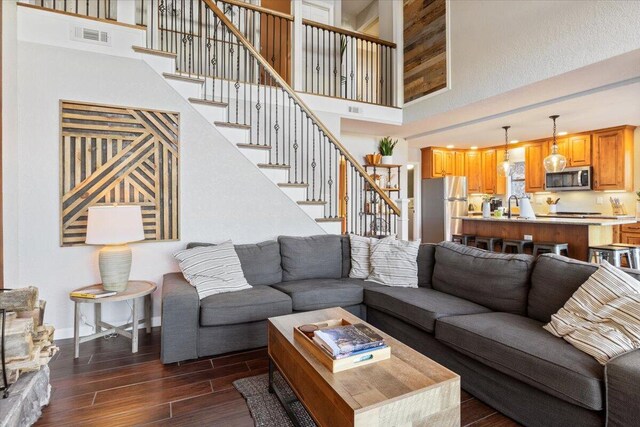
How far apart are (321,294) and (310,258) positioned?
59cm

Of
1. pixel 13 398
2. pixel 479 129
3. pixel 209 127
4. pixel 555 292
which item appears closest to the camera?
pixel 13 398

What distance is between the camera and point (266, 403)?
Answer: 2047mm

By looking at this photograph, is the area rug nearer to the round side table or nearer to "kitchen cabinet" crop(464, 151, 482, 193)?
the round side table

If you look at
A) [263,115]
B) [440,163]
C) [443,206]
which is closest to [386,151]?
[443,206]

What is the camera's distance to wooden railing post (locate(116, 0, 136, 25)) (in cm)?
350

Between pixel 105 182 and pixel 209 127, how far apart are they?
1124mm

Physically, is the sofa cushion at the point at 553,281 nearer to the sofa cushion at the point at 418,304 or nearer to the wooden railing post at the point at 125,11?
the sofa cushion at the point at 418,304

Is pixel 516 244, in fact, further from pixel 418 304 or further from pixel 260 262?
pixel 260 262

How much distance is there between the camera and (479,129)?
6.14 m

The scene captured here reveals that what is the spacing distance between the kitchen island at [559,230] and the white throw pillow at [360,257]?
293 centimetres

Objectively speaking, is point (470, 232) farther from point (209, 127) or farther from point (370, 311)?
point (209, 127)

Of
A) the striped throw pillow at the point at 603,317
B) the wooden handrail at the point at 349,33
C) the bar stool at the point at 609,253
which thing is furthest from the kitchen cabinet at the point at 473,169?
the striped throw pillow at the point at 603,317

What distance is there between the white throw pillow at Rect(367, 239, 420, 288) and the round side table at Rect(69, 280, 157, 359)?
203cm

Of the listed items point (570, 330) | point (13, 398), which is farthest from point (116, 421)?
point (570, 330)
